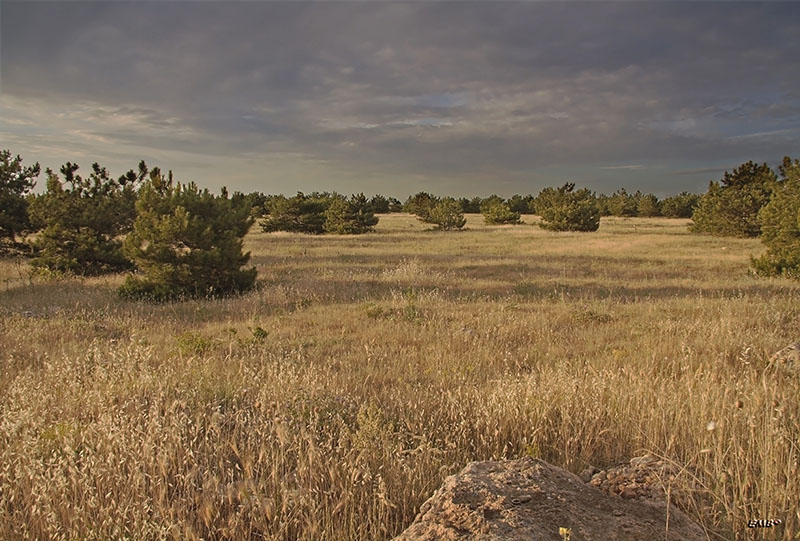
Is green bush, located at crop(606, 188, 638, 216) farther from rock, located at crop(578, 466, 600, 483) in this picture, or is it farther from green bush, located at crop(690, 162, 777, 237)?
rock, located at crop(578, 466, 600, 483)

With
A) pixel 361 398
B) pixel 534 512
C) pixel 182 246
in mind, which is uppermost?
pixel 182 246

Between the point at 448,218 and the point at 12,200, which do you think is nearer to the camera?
the point at 12,200

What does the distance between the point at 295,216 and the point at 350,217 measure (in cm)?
503

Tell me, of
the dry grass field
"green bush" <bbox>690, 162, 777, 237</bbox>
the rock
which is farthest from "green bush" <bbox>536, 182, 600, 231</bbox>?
the rock

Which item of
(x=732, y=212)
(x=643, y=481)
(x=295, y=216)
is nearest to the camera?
(x=643, y=481)

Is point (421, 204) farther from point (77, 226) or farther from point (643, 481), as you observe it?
point (643, 481)

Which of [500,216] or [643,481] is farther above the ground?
[500,216]

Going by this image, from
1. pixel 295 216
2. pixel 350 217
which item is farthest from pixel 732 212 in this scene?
pixel 295 216

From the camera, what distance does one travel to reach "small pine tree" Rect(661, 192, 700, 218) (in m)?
66.9

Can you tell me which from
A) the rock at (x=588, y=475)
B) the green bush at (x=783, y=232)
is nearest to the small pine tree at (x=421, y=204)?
the green bush at (x=783, y=232)

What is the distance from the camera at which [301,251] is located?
977 inches

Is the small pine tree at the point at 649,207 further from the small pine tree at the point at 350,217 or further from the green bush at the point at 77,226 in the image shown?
the green bush at the point at 77,226

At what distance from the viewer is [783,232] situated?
18203 mm

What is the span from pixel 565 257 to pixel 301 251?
42.6 ft
